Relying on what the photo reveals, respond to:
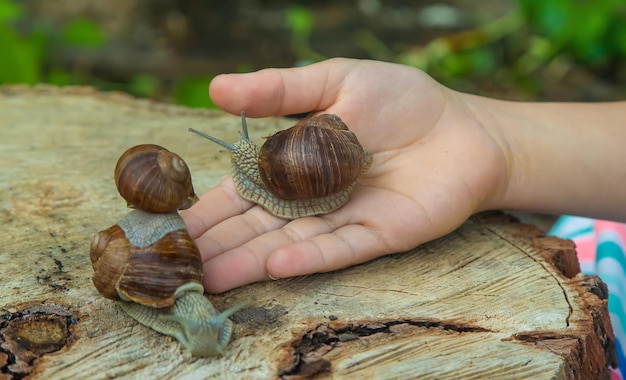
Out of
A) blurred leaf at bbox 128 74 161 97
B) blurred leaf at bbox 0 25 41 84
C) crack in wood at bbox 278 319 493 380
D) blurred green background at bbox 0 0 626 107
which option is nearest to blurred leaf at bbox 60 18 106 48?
blurred green background at bbox 0 0 626 107


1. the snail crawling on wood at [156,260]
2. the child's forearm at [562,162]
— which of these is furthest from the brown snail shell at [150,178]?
the child's forearm at [562,162]

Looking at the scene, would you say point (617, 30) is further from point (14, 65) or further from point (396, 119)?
point (14, 65)

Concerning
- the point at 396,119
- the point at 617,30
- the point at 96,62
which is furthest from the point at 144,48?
the point at 396,119

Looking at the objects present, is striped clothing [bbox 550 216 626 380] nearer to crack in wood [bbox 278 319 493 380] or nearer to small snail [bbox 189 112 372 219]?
crack in wood [bbox 278 319 493 380]

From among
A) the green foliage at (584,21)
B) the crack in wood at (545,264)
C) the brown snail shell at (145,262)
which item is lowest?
the crack in wood at (545,264)

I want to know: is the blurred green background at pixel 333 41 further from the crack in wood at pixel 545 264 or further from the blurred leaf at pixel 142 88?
the crack in wood at pixel 545 264
